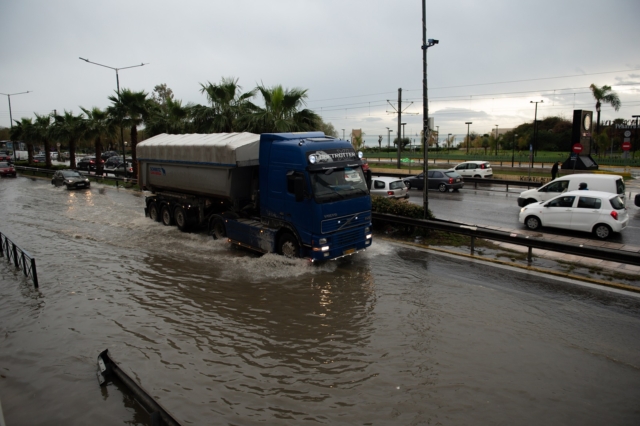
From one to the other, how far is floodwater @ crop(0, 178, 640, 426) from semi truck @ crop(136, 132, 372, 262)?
2.48 ft

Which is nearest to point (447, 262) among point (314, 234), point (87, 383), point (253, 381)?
point (314, 234)

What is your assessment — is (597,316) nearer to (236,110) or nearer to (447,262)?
(447,262)

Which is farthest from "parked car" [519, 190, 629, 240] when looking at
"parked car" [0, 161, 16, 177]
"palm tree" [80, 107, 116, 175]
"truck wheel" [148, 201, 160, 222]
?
"parked car" [0, 161, 16, 177]

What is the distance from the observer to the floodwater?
596 cm

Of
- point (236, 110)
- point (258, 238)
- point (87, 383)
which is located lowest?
point (87, 383)

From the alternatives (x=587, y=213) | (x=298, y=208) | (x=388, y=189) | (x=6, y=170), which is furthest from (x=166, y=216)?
(x=6, y=170)

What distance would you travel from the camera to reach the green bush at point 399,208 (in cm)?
1511

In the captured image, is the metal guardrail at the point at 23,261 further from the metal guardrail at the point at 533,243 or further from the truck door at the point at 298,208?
the metal guardrail at the point at 533,243

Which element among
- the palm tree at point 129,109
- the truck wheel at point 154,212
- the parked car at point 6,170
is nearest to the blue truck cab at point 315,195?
the truck wheel at point 154,212

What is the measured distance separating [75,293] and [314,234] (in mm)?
5771

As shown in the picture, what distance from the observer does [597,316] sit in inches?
332

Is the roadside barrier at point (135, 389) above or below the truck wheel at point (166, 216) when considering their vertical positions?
below

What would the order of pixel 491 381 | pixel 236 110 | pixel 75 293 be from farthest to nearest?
pixel 236 110 → pixel 75 293 → pixel 491 381

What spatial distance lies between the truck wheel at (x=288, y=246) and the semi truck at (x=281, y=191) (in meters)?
0.02
